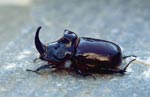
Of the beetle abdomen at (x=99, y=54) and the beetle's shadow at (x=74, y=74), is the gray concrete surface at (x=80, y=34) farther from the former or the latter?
the beetle abdomen at (x=99, y=54)

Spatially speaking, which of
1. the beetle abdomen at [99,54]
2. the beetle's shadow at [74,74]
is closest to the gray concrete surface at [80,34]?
the beetle's shadow at [74,74]

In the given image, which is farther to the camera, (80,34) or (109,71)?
(80,34)

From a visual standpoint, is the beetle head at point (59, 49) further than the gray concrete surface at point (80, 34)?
Yes

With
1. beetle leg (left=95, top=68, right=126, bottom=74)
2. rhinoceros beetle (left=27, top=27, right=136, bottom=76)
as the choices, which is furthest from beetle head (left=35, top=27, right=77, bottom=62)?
A: beetle leg (left=95, top=68, right=126, bottom=74)

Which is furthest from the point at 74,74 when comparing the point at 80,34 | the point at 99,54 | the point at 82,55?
the point at 80,34

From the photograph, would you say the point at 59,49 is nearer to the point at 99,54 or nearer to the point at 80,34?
the point at 99,54

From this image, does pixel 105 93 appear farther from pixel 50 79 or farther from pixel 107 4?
pixel 107 4

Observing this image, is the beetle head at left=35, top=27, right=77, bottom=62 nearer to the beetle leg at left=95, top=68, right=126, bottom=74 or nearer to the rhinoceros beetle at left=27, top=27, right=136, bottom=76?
the rhinoceros beetle at left=27, top=27, right=136, bottom=76

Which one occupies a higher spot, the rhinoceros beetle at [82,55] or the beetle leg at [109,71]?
the rhinoceros beetle at [82,55]
